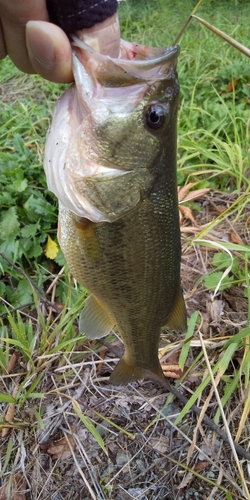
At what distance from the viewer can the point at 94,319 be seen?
1.59 meters

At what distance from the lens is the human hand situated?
0.95m

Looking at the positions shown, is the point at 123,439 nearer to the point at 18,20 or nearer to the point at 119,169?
the point at 119,169

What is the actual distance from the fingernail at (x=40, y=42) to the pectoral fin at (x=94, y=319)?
857 mm

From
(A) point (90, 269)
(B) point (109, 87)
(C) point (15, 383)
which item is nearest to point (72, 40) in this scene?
(B) point (109, 87)

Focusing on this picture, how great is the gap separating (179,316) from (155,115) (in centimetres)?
78

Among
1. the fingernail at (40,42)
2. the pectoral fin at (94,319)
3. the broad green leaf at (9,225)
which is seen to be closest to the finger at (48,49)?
the fingernail at (40,42)

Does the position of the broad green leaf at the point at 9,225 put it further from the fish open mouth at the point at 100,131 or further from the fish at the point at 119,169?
Result: the fish open mouth at the point at 100,131

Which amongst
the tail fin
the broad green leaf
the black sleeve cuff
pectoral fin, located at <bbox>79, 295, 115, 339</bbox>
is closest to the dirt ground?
the tail fin

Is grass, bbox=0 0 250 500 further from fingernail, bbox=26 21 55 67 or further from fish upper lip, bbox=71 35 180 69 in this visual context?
fingernail, bbox=26 21 55 67

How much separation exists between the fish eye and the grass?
0.97 m

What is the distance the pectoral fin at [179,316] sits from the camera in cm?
157

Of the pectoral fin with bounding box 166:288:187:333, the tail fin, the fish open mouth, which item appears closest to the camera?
the fish open mouth

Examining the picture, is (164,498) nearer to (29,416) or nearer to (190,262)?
(29,416)

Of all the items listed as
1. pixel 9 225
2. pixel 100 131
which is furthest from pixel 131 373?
pixel 9 225
